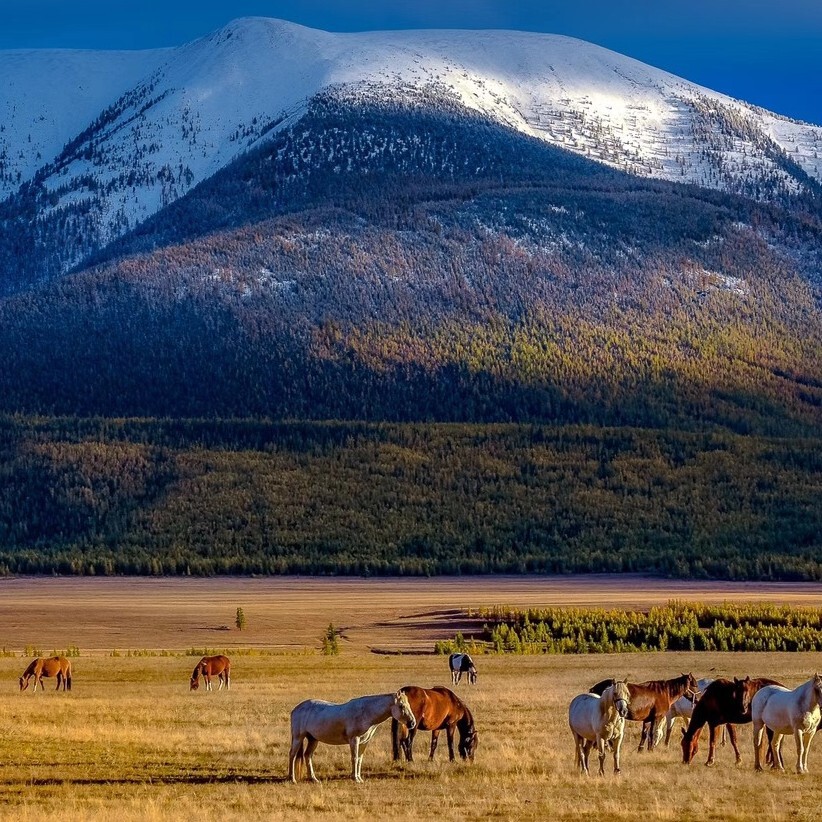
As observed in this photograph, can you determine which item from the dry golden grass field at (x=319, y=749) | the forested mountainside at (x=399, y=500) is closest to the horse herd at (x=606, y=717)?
the dry golden grass field at (x=319, y=749)

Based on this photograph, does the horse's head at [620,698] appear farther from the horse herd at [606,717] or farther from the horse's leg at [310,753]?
the horse's leg at [310,753]

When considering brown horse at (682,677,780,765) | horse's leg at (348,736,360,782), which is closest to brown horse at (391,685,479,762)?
horse's leg at (348,736,360,782)

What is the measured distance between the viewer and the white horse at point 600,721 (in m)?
25.8

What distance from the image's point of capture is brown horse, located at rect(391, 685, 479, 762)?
26.8 metres

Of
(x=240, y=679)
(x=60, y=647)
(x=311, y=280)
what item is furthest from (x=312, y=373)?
(x=240, y=679)

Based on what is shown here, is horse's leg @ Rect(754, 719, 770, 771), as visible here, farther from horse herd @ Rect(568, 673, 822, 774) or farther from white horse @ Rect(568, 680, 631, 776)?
white horse @ Rect(568, 680, 631, 776)

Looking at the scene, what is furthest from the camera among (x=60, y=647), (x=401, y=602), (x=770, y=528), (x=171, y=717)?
(x=770, y=528)

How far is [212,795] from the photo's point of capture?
966 inches

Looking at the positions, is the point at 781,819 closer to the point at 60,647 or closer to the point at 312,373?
the point at 60,647

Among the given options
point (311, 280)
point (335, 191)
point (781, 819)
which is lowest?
Answer: point (781, 819)

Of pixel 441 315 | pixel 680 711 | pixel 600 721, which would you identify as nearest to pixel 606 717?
pixel 600 721

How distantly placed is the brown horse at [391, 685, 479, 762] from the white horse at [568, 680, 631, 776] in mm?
1795

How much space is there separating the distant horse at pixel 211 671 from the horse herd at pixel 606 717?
15790 mm

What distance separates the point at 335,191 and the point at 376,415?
198 feet
